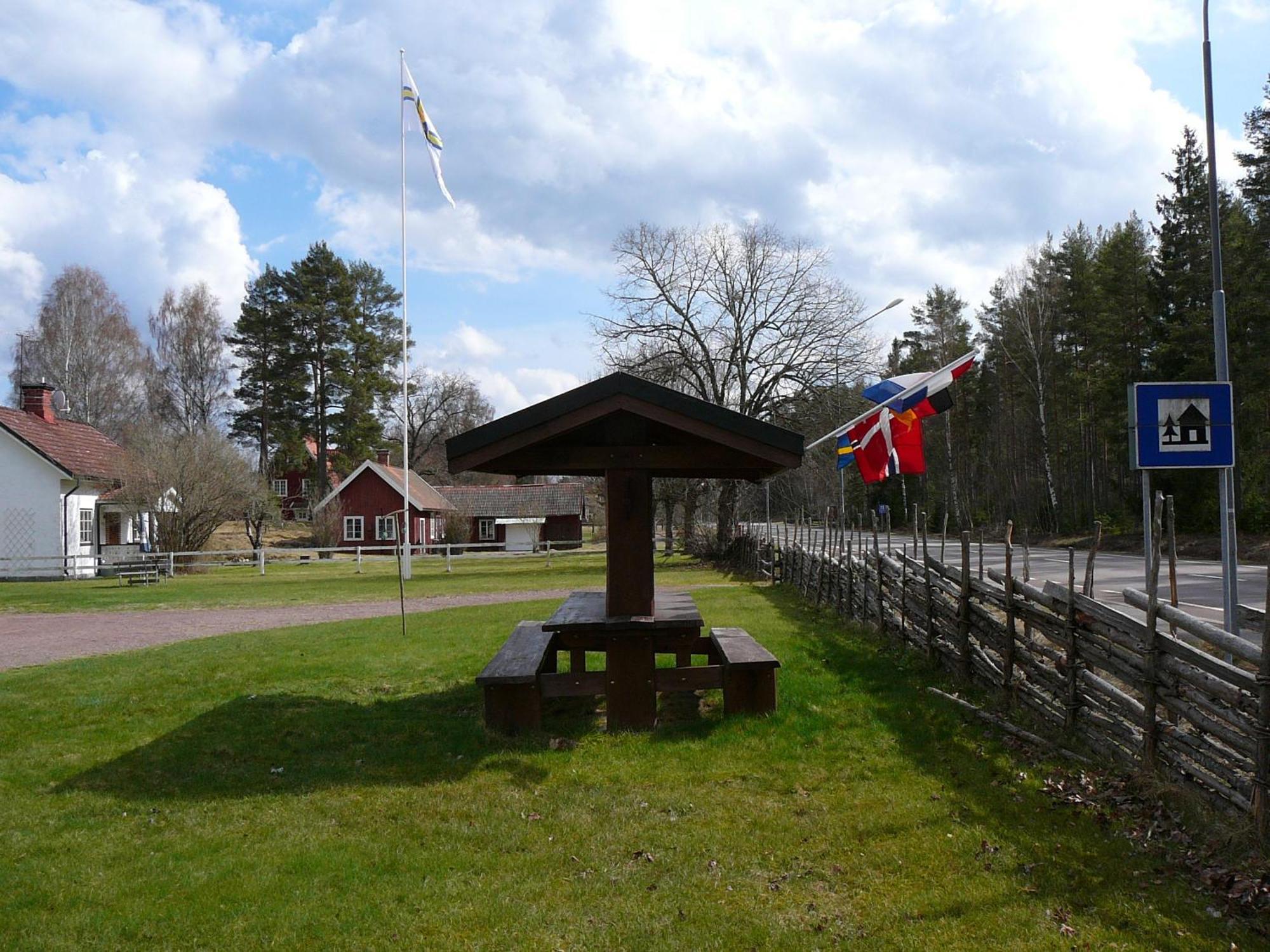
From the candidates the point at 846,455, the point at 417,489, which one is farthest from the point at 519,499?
the point at 846,455

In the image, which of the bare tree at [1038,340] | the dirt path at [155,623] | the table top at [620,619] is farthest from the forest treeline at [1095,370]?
the table top at [620,619]

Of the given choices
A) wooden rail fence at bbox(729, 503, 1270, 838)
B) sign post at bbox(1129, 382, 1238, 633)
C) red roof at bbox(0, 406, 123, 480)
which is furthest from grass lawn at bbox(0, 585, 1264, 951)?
red roof at bbox(0, 406, 123, 480)

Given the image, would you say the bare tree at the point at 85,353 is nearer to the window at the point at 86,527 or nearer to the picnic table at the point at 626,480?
the window at the point at 86,527

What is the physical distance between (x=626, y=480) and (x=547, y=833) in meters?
2.82

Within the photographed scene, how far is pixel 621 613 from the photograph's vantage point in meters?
7.39

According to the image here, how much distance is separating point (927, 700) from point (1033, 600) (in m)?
1.46

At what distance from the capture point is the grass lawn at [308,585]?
72.5 feet

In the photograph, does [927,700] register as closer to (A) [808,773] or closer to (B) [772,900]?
(A) [808,773]

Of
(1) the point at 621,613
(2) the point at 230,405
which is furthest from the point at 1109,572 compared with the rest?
(2) the point at 230,405

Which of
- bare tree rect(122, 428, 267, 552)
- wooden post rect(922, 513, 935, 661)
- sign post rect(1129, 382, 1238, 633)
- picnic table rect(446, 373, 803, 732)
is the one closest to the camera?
sign post rect(1129, 382, 1238, 633)

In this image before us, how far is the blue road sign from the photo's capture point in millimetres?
6957

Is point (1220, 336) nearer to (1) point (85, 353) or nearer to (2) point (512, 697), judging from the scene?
(2) point (512, 697)

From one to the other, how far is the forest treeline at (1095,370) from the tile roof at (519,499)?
33.9 feet

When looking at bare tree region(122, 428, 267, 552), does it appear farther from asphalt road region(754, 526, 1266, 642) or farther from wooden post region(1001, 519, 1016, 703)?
wooden post region(1001, 519, 1016, 703)
